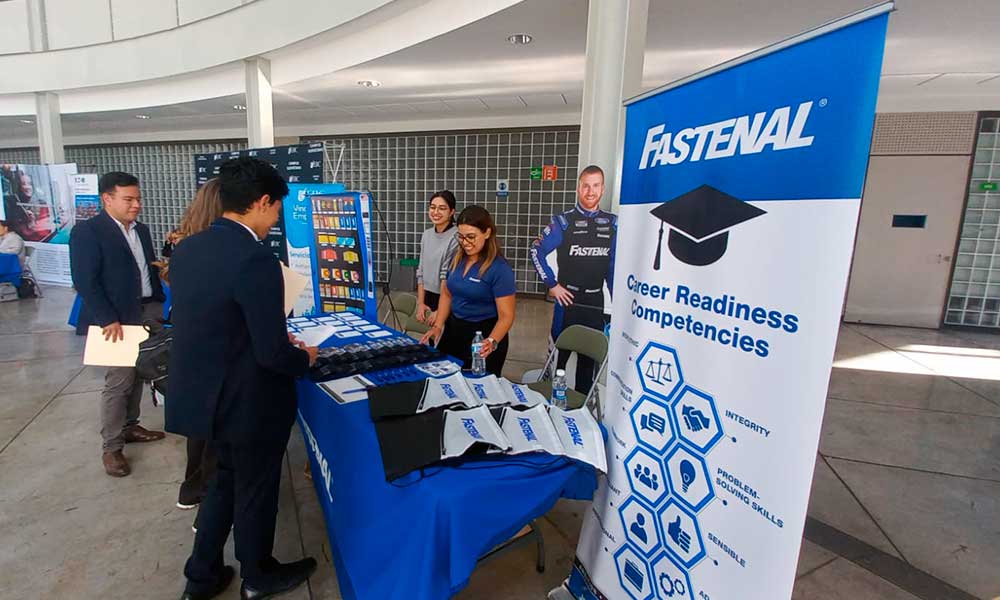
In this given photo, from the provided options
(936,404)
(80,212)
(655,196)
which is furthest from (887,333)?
(80,212)

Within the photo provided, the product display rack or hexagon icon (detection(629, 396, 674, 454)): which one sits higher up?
the product display rack

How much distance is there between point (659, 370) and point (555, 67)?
4087mm

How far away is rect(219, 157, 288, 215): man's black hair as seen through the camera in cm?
140

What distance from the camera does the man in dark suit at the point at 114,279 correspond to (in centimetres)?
229

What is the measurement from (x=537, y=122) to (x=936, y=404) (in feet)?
16.9

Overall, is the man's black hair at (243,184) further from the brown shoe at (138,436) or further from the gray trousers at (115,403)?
the brown shoe at (138,436)

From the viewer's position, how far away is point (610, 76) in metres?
2.63

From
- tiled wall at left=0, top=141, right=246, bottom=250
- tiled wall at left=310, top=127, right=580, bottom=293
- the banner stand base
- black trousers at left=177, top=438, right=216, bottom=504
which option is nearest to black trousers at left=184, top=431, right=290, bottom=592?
black trousers at left=177, top=438, right=216, bottom=504

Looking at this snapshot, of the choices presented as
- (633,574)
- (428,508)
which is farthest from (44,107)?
(633,574)

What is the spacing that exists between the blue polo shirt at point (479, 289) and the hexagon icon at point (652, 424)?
45.4 inches

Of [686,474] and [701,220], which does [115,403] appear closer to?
[686,474]

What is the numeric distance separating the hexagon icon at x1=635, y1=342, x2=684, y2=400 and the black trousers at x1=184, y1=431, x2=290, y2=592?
112cm

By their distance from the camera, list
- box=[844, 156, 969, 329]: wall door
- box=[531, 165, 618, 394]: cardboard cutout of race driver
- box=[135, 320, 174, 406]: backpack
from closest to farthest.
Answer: box=[135, 320, 174, 406]: backpack < box=[531, 165, 618, 394]: cardboard cutout of race driver < box=[844, 156, 969, 329]: wall door

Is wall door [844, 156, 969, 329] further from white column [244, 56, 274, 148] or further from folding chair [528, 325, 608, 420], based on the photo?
white column [244, 56, 274, 148]
